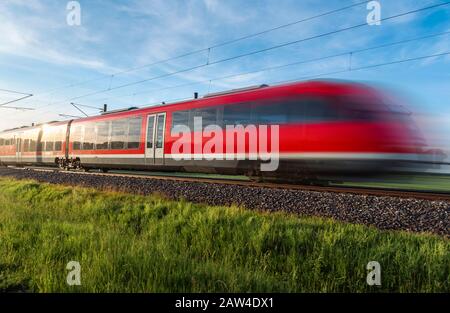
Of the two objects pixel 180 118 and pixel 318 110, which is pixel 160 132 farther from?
pixel 318 110

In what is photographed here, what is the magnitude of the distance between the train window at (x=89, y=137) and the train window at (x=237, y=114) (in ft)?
33.3

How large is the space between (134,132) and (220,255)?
40.5 ft

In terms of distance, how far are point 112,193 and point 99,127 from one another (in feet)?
29.8

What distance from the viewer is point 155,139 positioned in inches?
594

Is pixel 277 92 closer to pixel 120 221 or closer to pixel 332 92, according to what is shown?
pixel 332 92

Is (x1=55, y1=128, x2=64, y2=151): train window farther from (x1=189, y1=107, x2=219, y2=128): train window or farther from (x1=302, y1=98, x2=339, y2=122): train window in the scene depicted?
(x1=302, y1=98, x2=339, y2=122): train window

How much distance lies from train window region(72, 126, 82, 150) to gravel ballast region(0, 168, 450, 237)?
9949 mm

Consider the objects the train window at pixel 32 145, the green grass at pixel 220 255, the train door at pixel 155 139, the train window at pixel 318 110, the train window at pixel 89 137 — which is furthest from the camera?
the train window at pixel 32 145

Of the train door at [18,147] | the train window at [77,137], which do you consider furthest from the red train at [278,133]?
the train door at [18,147]

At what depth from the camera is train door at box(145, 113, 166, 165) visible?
14.8 meters

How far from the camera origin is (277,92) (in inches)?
427

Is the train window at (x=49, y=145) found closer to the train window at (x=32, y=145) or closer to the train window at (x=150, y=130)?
the train window at (x=32, y=145)

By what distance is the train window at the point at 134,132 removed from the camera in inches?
633

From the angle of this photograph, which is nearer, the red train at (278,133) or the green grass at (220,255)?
the green grass at (220,255)
